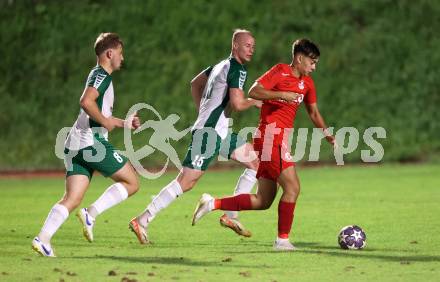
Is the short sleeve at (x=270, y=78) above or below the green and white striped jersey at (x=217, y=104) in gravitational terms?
above

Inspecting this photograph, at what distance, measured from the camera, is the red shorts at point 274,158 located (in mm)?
11203

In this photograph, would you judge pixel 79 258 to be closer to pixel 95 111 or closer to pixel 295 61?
pixel 95 111

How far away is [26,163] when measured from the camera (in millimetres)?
27953

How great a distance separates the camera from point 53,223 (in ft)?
35.1

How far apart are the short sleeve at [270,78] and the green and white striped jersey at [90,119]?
1.56 metres

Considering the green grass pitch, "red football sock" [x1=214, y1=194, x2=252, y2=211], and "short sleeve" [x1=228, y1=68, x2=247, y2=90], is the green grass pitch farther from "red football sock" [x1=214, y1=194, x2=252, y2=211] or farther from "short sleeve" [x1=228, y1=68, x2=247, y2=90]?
"short sleeve" [x1=228, y1=68, x2=247, y2=90]

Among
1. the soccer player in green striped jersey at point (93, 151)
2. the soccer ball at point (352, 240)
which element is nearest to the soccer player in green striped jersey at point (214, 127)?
the soccer player in green striped jersey at point (93, 151)

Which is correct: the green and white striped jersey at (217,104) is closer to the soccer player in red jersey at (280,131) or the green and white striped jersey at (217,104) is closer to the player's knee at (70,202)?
the soccer player in red jersey at (280,131)

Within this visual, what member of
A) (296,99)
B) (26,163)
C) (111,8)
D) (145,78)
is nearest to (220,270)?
(296,99)

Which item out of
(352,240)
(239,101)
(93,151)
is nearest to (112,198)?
(93,151)

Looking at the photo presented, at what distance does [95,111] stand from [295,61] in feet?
7.22

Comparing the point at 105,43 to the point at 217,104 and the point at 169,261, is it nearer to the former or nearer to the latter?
the point at 217,104

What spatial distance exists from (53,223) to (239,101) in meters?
2.47

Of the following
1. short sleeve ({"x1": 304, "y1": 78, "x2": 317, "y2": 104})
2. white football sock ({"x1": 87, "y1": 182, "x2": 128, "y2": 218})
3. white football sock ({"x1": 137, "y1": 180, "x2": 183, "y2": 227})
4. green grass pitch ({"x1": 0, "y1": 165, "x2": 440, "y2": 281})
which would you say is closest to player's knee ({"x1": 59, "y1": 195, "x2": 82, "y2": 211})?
green grass pitch ({"x1": 0, "y1": 165, "x2": 440, "y2": 281})
